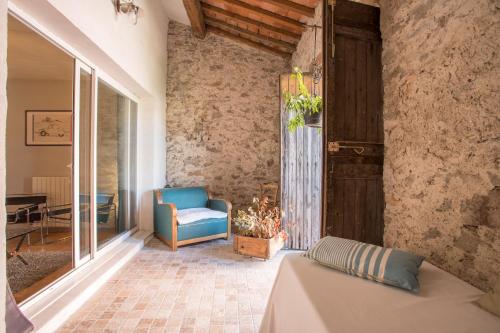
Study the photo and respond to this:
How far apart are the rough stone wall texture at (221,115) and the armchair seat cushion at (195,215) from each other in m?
0.86

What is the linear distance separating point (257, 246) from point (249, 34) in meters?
3.50

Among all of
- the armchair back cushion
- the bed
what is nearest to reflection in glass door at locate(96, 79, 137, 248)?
the armchair back cushion

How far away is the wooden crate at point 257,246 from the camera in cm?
329

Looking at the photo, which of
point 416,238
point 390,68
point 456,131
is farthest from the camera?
point 390,68

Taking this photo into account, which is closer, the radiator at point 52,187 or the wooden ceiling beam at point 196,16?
the wooden ceiling beam at point 196,16

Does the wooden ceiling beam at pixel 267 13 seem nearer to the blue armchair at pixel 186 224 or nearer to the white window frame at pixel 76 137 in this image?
the white window frame at pixel 76 137

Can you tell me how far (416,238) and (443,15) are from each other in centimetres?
154

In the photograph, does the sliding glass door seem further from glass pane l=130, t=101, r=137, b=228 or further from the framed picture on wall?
the framed picture on wall

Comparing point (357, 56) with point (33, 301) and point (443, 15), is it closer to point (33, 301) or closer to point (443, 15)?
point (443, 15)

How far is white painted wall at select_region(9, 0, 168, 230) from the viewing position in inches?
81.7

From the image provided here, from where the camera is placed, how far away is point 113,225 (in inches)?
140

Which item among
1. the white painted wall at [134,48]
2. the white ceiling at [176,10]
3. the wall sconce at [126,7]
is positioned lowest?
the white painted wall at [134,48]

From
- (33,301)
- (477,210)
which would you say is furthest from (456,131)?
(33,301)

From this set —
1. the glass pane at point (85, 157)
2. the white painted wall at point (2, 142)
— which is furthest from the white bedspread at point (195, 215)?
the white painted wall at point (2, 142)
